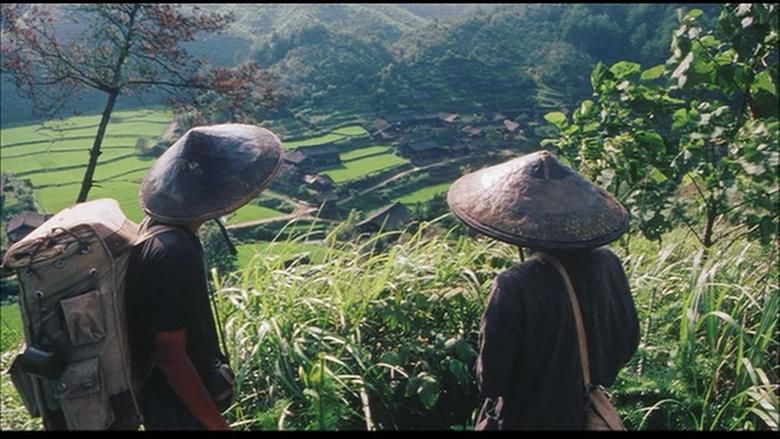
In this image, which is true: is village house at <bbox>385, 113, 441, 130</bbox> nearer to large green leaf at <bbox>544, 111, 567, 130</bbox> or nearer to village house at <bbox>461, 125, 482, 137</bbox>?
village house at <bbox>461, 125, 482, 137</bbox>

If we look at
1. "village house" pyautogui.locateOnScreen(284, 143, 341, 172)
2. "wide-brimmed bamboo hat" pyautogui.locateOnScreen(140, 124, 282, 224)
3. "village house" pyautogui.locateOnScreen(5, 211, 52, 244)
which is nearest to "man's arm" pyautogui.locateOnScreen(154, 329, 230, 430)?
"wide-brimmed bamboo hat" pyautogui.locateOnScreen(140, 124, 282, 224)

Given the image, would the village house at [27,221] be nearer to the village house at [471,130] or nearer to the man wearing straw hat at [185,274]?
the man wearing straw hat at [185,274]

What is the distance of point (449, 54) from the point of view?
4797cm

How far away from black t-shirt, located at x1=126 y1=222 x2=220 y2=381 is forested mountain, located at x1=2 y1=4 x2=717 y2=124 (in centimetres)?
3890

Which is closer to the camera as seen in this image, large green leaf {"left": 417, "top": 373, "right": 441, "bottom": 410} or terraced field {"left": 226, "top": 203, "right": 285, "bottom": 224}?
large green leaf {"left": 417, "top": 373, "right": 441, "bottom": 410}

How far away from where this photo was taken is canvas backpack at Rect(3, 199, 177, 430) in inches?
69.0

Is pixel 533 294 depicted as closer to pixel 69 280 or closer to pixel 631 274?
pixel 69 280

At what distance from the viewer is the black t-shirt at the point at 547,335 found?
70.2 inches

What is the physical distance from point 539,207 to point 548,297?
249 mm

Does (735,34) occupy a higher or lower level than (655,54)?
higher

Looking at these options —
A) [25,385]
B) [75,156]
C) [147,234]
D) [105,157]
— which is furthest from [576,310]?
[75,156]

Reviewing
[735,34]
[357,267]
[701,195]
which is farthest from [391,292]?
[735,34]

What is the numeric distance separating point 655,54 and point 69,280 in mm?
43223

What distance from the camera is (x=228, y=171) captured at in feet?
6.43
